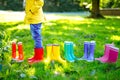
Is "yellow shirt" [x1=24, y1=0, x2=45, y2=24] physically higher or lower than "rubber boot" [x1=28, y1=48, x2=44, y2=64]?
higher

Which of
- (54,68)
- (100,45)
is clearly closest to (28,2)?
(54,68)

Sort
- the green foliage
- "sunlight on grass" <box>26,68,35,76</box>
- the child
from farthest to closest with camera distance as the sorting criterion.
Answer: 1. the green foliage
2. the child
3. "sunlight on grass" <box>26,68,35,76</box>

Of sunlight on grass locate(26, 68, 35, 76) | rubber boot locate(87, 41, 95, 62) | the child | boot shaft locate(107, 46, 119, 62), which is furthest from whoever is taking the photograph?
rubber boot locate(87, 41, 95, 62)

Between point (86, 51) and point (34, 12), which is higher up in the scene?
point (34, 12)

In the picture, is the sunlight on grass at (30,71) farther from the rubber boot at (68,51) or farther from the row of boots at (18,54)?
the rubber boot at (68,51)

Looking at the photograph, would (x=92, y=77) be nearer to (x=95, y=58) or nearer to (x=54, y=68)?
(x=54, y=68)

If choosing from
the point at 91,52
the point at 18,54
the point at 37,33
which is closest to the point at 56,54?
the point at 37,33

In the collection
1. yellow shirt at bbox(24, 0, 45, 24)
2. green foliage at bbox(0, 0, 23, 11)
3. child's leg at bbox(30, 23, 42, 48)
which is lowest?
green foliage at bbox(0, 0, 23, 11)

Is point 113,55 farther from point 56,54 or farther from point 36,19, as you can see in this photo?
point 36,19

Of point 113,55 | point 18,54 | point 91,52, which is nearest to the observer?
point 113,55

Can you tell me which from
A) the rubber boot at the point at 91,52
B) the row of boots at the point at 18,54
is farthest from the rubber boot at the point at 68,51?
the row of boots at the point at 18,54

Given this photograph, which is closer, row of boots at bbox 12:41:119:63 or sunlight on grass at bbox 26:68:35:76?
sunlight on grass at bbox 26:68:35:76

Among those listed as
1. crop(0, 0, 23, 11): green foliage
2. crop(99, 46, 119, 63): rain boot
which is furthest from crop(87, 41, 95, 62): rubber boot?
crop(0, 0, 23, 11): green foliage

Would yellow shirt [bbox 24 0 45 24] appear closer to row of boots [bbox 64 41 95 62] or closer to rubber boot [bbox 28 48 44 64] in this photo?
rubber boot [bbox 28 48 44 64]
